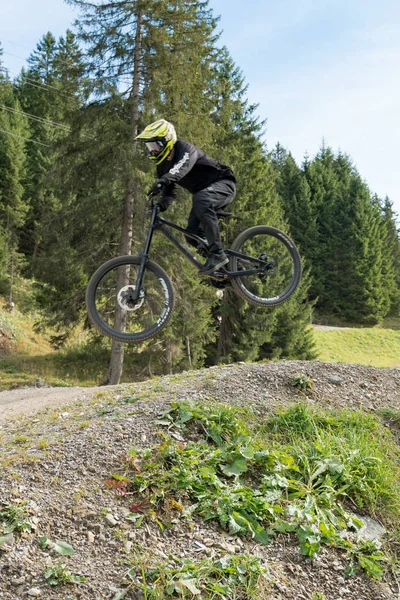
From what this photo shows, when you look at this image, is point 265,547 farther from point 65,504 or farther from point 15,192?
point 15,192

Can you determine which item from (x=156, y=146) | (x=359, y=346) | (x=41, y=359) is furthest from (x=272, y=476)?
(x=359, y=346)

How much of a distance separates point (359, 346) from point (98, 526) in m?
30.6

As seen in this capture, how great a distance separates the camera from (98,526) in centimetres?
427

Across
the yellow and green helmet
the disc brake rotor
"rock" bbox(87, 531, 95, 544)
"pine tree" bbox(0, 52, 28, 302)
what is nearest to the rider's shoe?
the disc brake rotor

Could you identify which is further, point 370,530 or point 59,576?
point 370,530

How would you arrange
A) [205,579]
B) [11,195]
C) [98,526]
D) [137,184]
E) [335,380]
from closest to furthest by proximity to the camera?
[205,579], [98,526], [335,380], [137,184], [11,195]

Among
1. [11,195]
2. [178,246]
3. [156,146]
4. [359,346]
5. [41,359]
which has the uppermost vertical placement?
[11,195]

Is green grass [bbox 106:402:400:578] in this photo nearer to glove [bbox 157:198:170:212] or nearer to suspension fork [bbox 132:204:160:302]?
suspension fork [bbox 132:204:160:302]

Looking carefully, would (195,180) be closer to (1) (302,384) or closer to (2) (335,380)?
(1) (302,384)

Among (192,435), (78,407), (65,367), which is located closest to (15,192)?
(65,367)

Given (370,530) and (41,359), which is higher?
(370,530)

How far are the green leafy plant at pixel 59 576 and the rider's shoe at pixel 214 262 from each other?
3.23 m

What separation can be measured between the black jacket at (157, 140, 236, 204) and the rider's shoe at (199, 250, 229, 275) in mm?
815

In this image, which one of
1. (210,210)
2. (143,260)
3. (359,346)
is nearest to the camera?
(143,260)
